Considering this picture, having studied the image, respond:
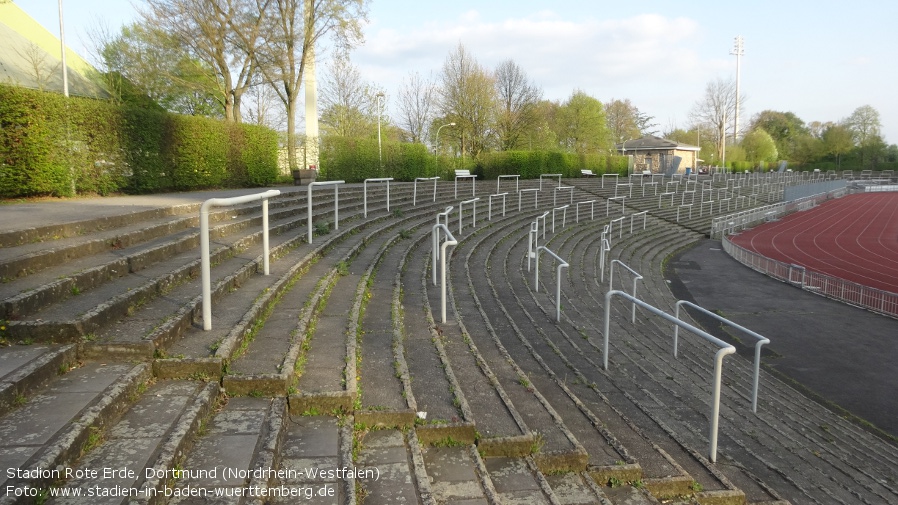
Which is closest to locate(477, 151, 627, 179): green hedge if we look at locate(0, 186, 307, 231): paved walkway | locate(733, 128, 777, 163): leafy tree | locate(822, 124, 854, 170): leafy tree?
locate(0, 186, 307, 231): paved walkway

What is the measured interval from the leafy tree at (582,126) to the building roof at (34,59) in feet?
144

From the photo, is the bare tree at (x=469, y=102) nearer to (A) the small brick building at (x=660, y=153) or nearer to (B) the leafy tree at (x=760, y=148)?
(A) the small brick building at (x=660, y=153)

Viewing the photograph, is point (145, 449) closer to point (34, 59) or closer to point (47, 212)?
point (47, 212)

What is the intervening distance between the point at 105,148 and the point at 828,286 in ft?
64.5

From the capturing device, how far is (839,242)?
30.9 m

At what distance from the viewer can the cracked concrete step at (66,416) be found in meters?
2.44

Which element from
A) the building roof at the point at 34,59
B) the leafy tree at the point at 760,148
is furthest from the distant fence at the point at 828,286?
the leafy tree at the point at 760,148

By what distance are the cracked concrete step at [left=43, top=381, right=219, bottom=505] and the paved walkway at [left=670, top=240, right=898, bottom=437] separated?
8.96m

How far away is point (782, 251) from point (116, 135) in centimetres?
2823

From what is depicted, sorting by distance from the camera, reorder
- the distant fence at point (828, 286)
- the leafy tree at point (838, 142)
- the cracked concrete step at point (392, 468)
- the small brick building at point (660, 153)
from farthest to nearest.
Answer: the leafy tree at point (838, 142), the small brick building at point (660, 153), the distant fence at point (828, 286), the cracked concrete step at point (392, 468)

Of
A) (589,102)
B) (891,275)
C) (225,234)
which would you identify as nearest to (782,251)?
(891,275)

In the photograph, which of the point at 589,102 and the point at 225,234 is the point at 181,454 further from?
the point at 589,102

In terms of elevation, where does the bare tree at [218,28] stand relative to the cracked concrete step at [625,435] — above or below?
above

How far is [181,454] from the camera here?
2.82 metres
